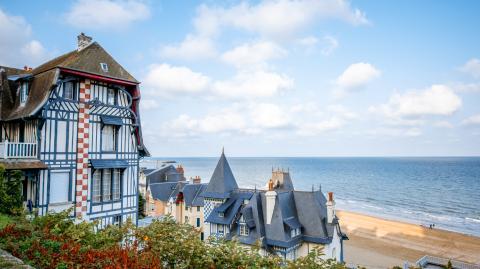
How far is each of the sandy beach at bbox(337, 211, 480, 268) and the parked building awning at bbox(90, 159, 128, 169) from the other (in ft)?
61.7

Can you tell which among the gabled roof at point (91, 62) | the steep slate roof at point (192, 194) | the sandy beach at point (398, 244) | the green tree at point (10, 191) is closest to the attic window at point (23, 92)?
the gabled roof at point (91, 62)

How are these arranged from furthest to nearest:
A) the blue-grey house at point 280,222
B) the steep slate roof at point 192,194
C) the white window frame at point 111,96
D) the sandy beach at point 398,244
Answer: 1. the steep slate roof at point 192,194
2. the sandy beach at point 398,244
3. the blue-grey house at point 280,222
4. the white window frame at point 111,96

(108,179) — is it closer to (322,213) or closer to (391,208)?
(322,213)

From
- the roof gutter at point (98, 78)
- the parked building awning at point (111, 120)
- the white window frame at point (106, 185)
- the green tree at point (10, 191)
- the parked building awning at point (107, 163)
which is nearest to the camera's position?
the green tree at point (10, 191)

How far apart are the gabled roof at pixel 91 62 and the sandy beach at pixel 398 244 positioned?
2119 centimetres

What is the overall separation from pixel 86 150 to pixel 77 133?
2.62 ft

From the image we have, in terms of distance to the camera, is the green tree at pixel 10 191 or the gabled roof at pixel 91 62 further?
the gabled roof at pixel 91 62

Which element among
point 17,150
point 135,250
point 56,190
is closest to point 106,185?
point 56,190

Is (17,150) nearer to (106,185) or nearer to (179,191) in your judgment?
(106,185)

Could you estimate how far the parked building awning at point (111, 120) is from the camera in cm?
1377

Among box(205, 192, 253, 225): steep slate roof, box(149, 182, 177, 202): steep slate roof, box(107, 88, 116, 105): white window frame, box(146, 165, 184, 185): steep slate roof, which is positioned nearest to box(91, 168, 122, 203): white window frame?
box(107, 88, 116, 105): white window frame

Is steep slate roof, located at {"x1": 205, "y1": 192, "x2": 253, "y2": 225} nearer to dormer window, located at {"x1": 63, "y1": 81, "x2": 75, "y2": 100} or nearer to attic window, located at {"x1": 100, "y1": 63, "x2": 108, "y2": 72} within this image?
attic window, located at {"x1": 100, "y1": 63, "x2": 108, "y2": 72}

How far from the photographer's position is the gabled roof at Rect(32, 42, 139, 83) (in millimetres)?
13148

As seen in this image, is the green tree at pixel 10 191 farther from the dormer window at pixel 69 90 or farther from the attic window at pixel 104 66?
the attic window at pixel 104 66
